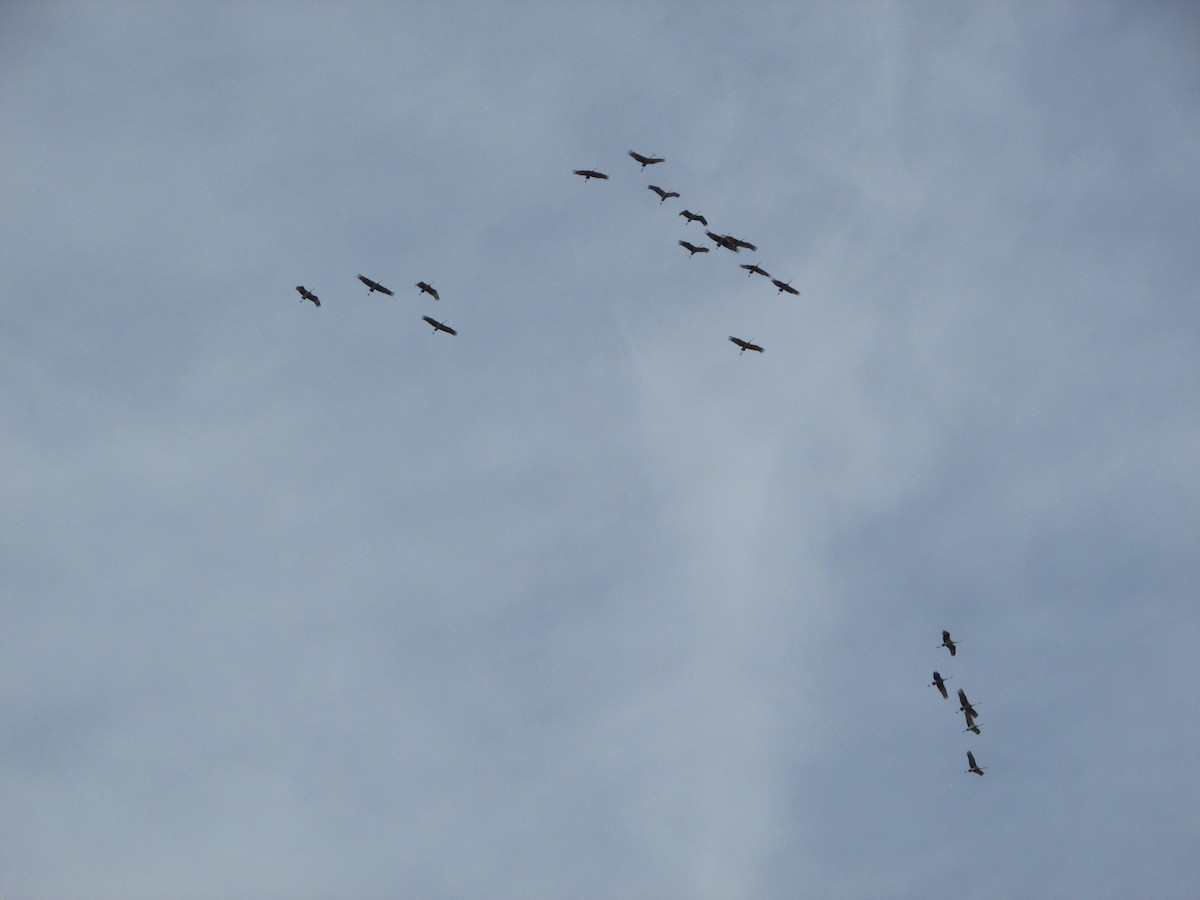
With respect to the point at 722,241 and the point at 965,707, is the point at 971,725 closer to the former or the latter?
the point at 965,707

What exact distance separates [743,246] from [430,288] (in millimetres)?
48052

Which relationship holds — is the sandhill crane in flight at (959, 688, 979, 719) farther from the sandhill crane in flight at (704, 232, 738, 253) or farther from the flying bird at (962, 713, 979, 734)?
the sandhill crane in flight at (704, 232, 738, 253)

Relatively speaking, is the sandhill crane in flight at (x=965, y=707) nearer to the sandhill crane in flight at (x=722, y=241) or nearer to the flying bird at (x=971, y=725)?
the flying bird at (x=971, y=725)

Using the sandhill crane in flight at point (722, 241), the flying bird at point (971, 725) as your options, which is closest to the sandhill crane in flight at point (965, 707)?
the flying bird at point (971, 725)

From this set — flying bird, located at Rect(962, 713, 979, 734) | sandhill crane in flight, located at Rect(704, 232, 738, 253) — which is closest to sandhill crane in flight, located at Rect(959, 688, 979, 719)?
flying bird, located at Rect(962, 713, 979, 734)

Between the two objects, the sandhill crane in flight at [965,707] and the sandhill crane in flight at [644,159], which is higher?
the sandhill crane in flight at [644,159]

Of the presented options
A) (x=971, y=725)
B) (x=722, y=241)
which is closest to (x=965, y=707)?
(x=971, y=725)

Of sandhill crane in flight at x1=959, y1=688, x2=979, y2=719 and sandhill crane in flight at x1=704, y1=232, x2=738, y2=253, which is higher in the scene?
sandhill crane in flight at x1=704, y1=232, x2=738, y2=253

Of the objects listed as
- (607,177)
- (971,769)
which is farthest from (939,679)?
(607,177)

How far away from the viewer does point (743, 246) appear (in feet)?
645

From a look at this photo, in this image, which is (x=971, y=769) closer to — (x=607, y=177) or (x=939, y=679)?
(x=939, y=679)

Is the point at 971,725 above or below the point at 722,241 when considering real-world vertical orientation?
below

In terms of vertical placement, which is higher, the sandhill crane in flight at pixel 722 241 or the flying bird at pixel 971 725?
the sandhill crane in flight at pixel 722 241

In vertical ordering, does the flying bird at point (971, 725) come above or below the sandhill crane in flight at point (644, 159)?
below
